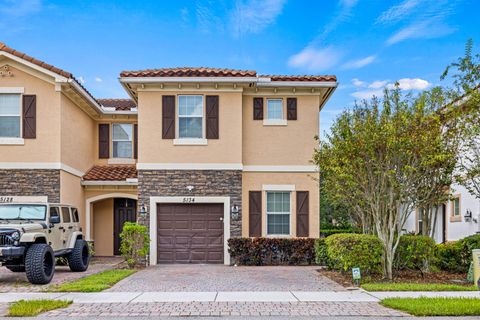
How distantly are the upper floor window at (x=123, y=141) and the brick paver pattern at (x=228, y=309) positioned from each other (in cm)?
1168

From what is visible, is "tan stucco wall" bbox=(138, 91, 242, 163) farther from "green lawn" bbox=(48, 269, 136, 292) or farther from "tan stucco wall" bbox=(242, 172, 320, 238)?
"green lawn" bbox=(48, 269, 136, 292)

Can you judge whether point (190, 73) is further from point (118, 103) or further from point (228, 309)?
point (228, 309)

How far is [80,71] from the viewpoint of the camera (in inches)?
802

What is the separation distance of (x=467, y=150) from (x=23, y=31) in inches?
625

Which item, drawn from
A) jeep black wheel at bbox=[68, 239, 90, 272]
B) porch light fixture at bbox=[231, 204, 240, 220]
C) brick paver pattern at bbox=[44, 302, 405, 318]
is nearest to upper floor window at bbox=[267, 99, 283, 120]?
porch light fixture at bbox=[231, 204, 240, 220]

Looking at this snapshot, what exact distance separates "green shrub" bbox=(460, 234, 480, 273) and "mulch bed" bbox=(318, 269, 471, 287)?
0.38m

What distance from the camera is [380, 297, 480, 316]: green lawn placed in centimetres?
838

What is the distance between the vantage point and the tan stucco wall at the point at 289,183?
56.6ft

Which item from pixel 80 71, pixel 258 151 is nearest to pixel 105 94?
pixel 80 71

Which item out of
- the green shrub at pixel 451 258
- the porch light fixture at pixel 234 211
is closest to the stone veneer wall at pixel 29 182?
the porch light fixture at pixel 234 211

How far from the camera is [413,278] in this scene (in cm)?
1260

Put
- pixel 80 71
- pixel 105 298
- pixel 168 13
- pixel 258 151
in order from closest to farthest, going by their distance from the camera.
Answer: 1. pixel 105 298
2. pixel 168 13
3. pixel 258 151
4. pixel 80 71

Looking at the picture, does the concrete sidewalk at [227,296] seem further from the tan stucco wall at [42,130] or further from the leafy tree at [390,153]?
the tan stucco wall at [42,130]

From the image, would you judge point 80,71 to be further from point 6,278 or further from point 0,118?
point 6,278
